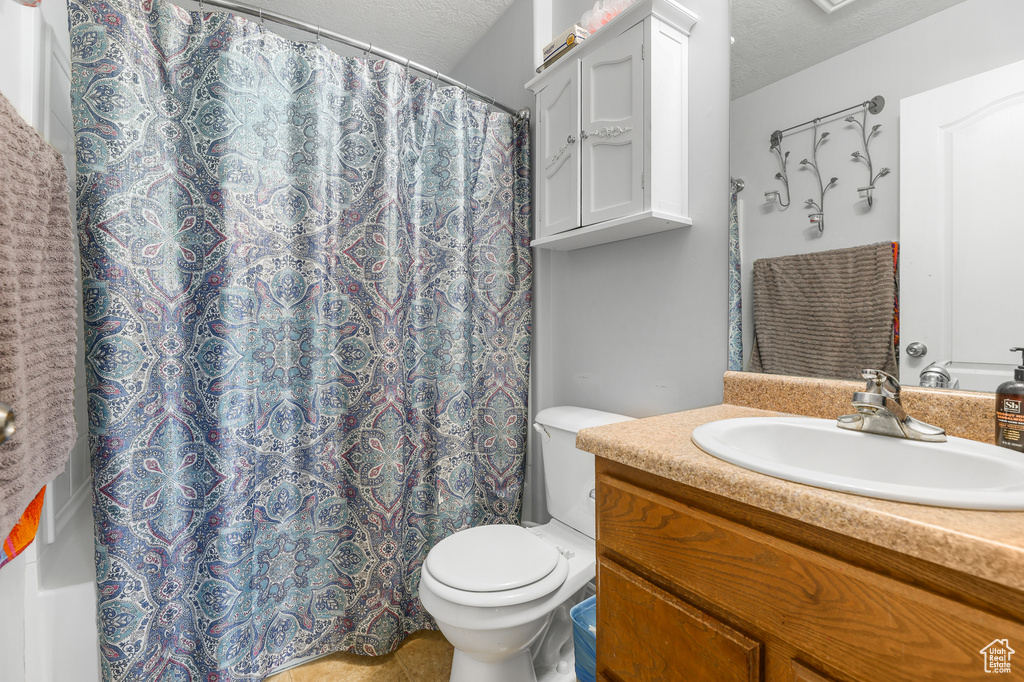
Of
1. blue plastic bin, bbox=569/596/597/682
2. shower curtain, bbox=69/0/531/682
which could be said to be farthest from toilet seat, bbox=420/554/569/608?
shower curtain, bbox=69/0/531/682

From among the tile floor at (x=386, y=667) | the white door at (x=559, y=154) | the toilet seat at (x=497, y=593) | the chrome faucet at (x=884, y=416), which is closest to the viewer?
the chrome faucet at (x=884, y=416)

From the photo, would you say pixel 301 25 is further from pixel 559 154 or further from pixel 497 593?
pixel 497 593

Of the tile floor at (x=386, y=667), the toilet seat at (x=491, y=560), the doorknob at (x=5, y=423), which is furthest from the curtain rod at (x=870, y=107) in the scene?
the tile floor at (x=386, y=667)

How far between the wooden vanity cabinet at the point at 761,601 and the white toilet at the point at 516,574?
0.96 feet

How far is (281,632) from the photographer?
53.2 inches

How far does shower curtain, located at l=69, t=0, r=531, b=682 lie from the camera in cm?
109

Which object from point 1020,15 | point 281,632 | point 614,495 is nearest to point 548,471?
point 614,495

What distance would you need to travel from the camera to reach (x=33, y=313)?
81 cm

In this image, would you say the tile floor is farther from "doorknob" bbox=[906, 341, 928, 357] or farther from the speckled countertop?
"doorknob" bbox=[906, 341, 928, 357]

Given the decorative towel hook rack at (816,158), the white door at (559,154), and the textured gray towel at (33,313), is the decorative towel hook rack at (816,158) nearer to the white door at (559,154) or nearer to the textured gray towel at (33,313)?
the white door at (559,154)

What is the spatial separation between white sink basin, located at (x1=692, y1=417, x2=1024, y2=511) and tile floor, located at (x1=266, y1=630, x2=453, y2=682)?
1.18 metres

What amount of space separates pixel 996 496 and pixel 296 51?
5.96 feet

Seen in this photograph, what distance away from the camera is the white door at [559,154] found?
4.85 ft

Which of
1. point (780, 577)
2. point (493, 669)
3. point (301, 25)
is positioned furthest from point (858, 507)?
point (301, 25)
